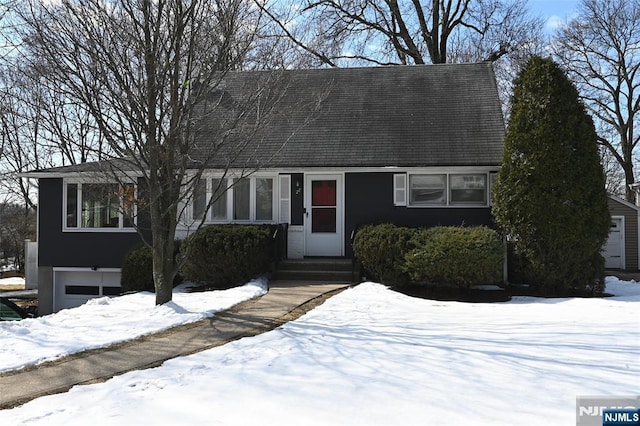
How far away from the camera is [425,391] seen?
16.6 ft

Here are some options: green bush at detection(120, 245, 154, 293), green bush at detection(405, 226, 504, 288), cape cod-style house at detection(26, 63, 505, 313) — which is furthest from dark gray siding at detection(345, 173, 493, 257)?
green bush at detection(120, 245, 154, 293)

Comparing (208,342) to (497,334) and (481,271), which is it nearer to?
(497,334)

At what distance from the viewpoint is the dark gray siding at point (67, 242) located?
15.1 meters

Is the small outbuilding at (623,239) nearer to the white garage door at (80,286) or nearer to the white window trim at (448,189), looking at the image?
the white window trim at (448,189)

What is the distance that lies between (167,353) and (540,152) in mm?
8896

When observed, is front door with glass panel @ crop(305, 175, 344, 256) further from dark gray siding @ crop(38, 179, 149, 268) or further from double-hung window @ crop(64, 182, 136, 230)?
double-hung window @ crop(64, 182, 136, 230)

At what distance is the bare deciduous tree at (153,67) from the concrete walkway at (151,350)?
6.19ft

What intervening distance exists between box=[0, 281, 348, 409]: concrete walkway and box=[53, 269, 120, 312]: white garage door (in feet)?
22.2

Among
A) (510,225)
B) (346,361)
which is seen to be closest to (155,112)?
(346,361)

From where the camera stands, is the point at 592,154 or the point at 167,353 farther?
the point at 592,154

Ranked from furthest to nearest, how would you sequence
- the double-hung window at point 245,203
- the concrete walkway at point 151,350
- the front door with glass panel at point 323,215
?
the double-hung window at point 245,203 → the front door with glass panel at point 323,215 → the concrete walkway at point 151,350

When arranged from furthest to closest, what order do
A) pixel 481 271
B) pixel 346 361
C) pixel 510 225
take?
1. pixel 510 225
2. pixel 481 271
3. pixel 346 361

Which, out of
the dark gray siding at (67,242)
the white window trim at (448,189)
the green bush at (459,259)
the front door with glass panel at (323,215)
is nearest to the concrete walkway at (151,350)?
the green bush at (459,259)

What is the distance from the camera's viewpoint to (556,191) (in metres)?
11.7
